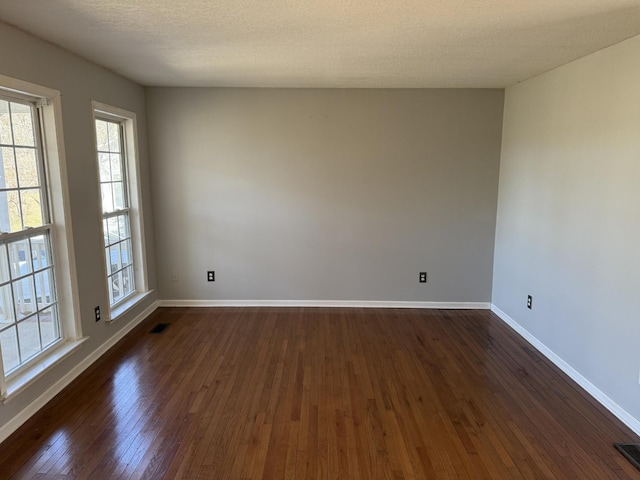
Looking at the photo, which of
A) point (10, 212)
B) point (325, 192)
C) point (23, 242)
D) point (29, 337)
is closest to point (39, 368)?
point (29, 337)

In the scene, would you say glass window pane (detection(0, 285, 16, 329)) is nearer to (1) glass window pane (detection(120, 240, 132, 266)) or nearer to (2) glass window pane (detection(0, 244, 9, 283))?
(2) glass window pane (detection(0, 244, 9, 283))

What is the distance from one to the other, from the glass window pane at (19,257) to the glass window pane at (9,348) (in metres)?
0.36

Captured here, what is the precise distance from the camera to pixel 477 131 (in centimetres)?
429

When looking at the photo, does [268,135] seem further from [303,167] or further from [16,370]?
[16,370]

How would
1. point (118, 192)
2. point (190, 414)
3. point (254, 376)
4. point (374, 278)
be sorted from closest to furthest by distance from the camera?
point (190, 414) → point (254, 376) → point (118, 192) → point (374, 278)

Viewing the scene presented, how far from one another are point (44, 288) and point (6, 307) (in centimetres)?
34

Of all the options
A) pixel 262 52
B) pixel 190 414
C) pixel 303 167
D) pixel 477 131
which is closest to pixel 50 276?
pixel 190 414

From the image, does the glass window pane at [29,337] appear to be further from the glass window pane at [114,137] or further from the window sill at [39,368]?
the glass window pane at [114,137]

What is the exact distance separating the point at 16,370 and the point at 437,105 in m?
4.23

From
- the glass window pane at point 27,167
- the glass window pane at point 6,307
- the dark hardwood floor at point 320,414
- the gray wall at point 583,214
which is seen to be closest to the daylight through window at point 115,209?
the dark hardwood floor at point 320,414

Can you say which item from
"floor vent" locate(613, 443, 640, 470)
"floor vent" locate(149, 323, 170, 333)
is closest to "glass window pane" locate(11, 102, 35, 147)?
"floor vent" locate(149, 323, 170, 333)

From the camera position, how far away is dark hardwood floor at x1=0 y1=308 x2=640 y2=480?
84.8 inches

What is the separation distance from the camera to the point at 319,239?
177 inches

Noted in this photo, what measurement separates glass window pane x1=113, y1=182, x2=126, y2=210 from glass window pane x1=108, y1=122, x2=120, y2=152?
33 cm
